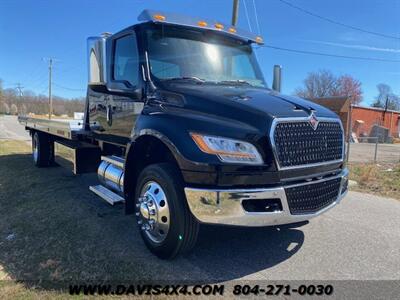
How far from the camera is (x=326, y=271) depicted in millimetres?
3701

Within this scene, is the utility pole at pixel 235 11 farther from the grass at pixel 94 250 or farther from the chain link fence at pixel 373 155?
the grass at pixel 94 250

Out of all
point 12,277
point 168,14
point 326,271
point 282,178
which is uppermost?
point 168,14

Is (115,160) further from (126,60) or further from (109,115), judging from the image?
(126,60)

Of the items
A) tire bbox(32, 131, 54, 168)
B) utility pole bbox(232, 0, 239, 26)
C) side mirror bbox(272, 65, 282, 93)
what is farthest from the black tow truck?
utility pole bbox(232, 0, 239, 26)

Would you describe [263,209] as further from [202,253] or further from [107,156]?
[107,156]

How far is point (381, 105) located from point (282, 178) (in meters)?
102

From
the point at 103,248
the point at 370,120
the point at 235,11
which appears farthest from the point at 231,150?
the point at 370,120

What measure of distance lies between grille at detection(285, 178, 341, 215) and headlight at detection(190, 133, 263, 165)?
44cm

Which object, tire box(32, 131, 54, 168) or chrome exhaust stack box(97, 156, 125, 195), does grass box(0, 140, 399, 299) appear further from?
tire box(32, 131, 54, 168)

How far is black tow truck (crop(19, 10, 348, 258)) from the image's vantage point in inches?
129

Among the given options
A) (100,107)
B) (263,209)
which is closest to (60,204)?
(100,107)

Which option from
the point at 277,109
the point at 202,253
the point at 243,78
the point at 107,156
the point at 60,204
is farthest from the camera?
the point at 60,204

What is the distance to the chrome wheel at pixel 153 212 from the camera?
12.2ft

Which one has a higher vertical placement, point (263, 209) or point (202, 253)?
point (263, 209)
